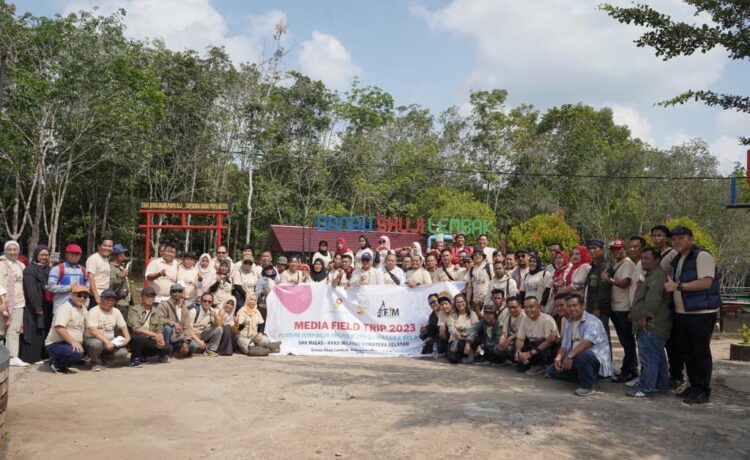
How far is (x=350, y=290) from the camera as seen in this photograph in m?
10.7

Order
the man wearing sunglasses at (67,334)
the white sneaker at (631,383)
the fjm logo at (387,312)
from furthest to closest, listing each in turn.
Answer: the fjm logo at (387,312), the man wearing sunglasses at (67,334), the white sneaker at (631,383)

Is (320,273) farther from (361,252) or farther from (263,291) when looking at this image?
(263,291)

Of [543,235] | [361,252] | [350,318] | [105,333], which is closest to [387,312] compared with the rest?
[350,318]

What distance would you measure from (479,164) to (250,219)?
1780cm

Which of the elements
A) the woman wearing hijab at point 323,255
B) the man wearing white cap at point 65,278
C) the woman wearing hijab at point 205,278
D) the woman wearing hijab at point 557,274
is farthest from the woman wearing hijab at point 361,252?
the man wearing white cap at point 65,278

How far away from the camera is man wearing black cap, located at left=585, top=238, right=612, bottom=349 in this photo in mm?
7902

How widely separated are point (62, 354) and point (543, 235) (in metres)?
24.8

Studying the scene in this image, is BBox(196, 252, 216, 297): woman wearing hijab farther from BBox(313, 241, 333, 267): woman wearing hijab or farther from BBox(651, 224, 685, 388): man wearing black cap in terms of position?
BBox(651, 224, 685, 388): man wearing black cap

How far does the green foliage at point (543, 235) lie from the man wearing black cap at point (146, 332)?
72.6 feet

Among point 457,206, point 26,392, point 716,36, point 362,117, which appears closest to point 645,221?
point 457,206

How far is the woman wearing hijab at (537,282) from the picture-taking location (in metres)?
9.05

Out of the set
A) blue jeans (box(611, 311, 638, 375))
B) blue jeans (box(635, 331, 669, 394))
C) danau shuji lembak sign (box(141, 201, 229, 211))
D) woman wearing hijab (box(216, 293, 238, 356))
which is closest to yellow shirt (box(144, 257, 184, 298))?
woman wearing hijab (box(216, 293, 238, 356))

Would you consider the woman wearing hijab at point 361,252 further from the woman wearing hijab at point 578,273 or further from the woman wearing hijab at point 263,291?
the woman wearing hijab at point 578,273

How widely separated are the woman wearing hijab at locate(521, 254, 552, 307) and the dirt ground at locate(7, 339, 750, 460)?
1433mm
